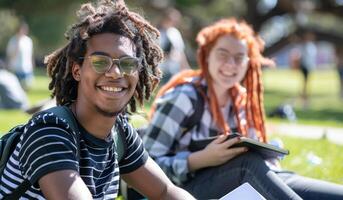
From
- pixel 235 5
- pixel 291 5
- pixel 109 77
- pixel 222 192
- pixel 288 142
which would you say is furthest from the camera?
pixel 235 5

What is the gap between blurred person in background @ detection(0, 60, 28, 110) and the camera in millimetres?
10391

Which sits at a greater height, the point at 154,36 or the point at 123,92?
the point at 154,36

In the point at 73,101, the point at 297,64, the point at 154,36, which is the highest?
the point at 154,36

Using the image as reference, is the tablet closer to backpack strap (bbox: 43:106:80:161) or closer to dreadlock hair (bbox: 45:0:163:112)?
dreadlock hair (bbox: 45:0:163:112)

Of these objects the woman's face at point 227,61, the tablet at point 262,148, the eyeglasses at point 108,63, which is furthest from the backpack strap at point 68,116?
the woman's face at point 227,61

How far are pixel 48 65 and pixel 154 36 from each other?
51 centimetres

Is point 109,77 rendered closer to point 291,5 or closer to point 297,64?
point 297,64

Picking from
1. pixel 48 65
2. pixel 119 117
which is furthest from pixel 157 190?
pixel 48 65

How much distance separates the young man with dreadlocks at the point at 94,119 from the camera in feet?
7.81

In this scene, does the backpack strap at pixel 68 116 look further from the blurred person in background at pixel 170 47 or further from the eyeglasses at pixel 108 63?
the blurred person in background at pixel 170 47

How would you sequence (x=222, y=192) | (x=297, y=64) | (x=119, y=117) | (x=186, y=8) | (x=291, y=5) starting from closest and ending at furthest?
(x=119, y=117) → (x=222, y=192) → (x=297, y=64) → (x=291, y=5) → (x=186, y=8)

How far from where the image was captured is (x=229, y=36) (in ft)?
14.5

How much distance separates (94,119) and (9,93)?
338 inches

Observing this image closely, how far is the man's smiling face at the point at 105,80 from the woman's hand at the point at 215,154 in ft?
3.59
